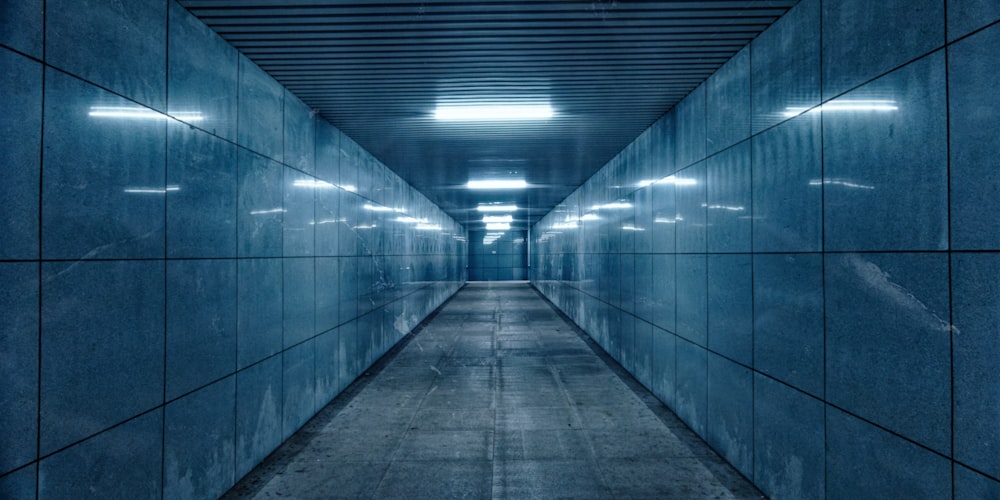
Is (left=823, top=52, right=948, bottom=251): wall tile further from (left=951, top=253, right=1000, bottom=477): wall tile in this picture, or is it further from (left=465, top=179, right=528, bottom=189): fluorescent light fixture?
(left=465, top=179, right=528, bottom=189): fluorescent light fixture

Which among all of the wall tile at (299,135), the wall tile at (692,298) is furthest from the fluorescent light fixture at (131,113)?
the wall tile at (692,298)

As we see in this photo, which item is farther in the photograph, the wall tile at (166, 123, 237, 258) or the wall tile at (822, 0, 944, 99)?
the wall tile at (166, 123, 237, 258)

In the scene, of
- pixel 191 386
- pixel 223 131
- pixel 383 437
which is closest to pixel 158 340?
pixel 191 386

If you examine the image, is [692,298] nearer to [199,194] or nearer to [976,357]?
[976,357]

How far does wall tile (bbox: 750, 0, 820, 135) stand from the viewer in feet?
13.6

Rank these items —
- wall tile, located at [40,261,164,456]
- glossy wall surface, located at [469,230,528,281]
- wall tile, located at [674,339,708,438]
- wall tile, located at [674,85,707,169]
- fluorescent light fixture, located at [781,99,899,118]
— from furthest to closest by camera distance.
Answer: glossy wall surface, located at [469,230,528,281] → wall tile, located at [674,85,707,169] → wall tile, located at [674,339,708,438] → fluorescent light fixture, located at [781,99,899,118] → wall tile, located at [40,261,164,456]

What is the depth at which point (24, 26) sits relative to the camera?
2.92 metres

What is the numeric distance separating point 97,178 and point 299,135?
367 centimetres

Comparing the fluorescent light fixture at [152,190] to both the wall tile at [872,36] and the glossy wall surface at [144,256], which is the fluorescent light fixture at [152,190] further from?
the wall tile at [872,36]

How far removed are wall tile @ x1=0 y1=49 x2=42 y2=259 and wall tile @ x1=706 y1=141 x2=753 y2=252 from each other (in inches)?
230

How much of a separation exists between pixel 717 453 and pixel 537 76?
5029 mm

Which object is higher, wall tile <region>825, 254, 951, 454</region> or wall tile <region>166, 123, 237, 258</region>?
wall tile <region>166, 123, 237, 258</region>

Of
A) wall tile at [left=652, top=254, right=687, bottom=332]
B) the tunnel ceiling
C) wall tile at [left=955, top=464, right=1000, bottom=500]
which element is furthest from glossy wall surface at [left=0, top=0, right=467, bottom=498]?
wall tile at [left=955, top=464, right=1000, bottom=500]

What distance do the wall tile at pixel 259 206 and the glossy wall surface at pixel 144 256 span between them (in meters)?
0.02
